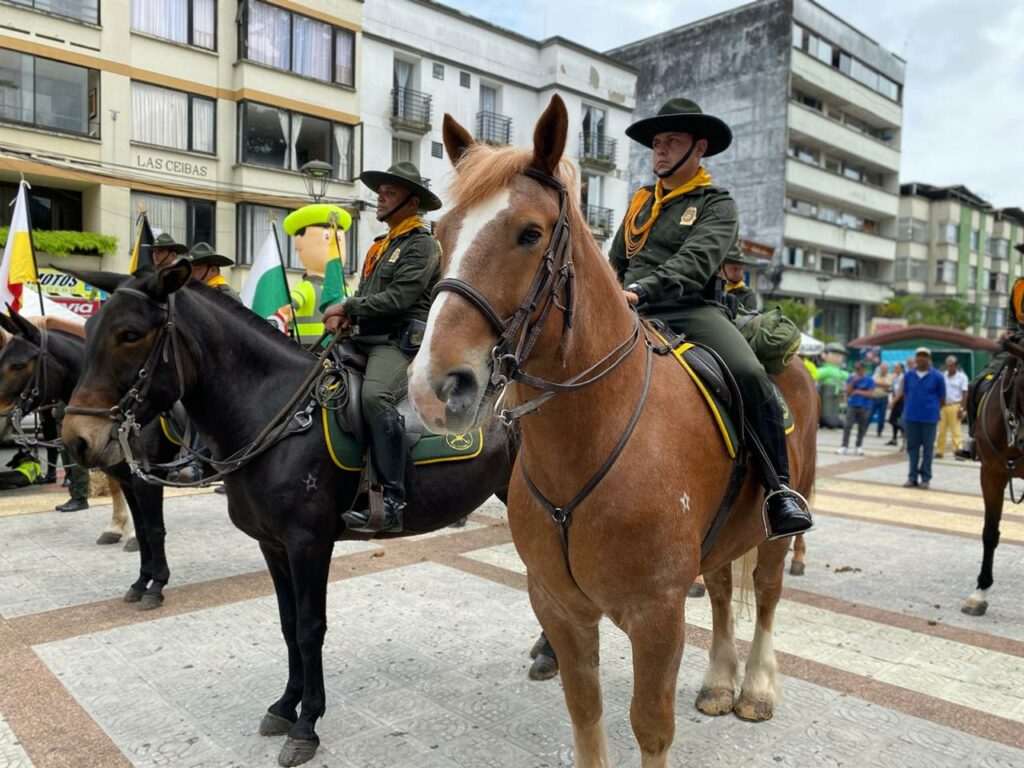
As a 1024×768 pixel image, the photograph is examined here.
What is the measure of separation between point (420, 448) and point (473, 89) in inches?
1028

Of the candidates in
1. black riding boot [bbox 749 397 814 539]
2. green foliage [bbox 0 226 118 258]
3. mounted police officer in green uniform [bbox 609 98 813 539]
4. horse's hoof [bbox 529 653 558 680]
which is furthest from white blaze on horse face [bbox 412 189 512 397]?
green foliage [bbox 0 226 118 258]

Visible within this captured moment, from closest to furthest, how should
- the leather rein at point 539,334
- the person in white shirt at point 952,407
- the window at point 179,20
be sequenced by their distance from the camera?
the leather rein at point 539,334 < the person in white shirt at point 952,407 < the window at point 179,20

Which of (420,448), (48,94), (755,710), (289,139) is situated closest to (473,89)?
(289,139)

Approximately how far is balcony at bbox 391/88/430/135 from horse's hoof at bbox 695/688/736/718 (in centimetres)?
2445

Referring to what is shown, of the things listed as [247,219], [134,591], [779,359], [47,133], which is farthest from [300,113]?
[779,359]

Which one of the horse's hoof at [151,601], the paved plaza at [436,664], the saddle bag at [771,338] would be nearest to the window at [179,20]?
the paved plaza at [436,664]

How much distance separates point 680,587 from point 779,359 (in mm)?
1925

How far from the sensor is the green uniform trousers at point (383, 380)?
3996mm

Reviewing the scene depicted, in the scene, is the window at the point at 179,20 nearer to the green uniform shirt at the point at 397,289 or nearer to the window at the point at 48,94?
the window at the point at 48,94

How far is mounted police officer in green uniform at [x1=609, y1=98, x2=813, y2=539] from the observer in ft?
10.2

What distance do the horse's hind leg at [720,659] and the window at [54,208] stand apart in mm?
22354

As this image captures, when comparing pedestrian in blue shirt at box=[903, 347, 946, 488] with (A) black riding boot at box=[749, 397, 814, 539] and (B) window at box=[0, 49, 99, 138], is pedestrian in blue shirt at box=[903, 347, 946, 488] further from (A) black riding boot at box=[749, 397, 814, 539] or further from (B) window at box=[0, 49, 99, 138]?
(B) window at box=[0, 49, 99, 138]

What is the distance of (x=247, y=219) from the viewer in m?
22.1

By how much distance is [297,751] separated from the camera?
3.49 meters
